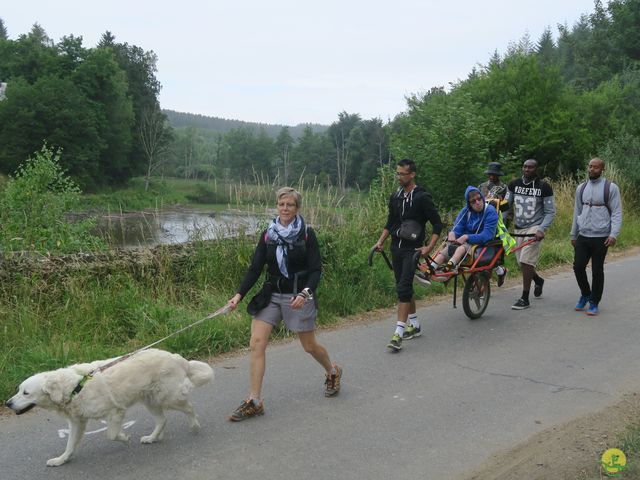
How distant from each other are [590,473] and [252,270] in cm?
299

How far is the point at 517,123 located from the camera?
831 inches

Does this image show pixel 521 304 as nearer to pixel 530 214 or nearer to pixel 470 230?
pixel 530 214

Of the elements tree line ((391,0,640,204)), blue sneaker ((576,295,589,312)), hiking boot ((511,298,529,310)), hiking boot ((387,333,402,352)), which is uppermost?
tree line ((391,0,640,204))

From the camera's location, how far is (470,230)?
8.48m

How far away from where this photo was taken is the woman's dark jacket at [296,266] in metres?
5.34

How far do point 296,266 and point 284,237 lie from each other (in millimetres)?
285

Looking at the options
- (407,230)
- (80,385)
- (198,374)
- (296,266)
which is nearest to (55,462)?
(80,385)

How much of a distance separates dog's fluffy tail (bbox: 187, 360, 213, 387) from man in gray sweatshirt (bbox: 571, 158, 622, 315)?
598cm

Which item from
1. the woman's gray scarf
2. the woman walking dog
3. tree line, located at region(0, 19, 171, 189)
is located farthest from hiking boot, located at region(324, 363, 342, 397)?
tree line, located at region(0, 19, 171, 189)

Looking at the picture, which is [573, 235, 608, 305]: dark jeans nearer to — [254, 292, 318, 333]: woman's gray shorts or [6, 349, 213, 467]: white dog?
[254, 292, 318, 333]: woman's gray shorts

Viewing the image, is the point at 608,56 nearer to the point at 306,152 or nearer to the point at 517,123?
the point at 517,123

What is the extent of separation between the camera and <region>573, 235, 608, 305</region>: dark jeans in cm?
867

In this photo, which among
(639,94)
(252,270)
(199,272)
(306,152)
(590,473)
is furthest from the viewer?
(306,152)

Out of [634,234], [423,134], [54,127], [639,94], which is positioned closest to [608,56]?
[639,94]
